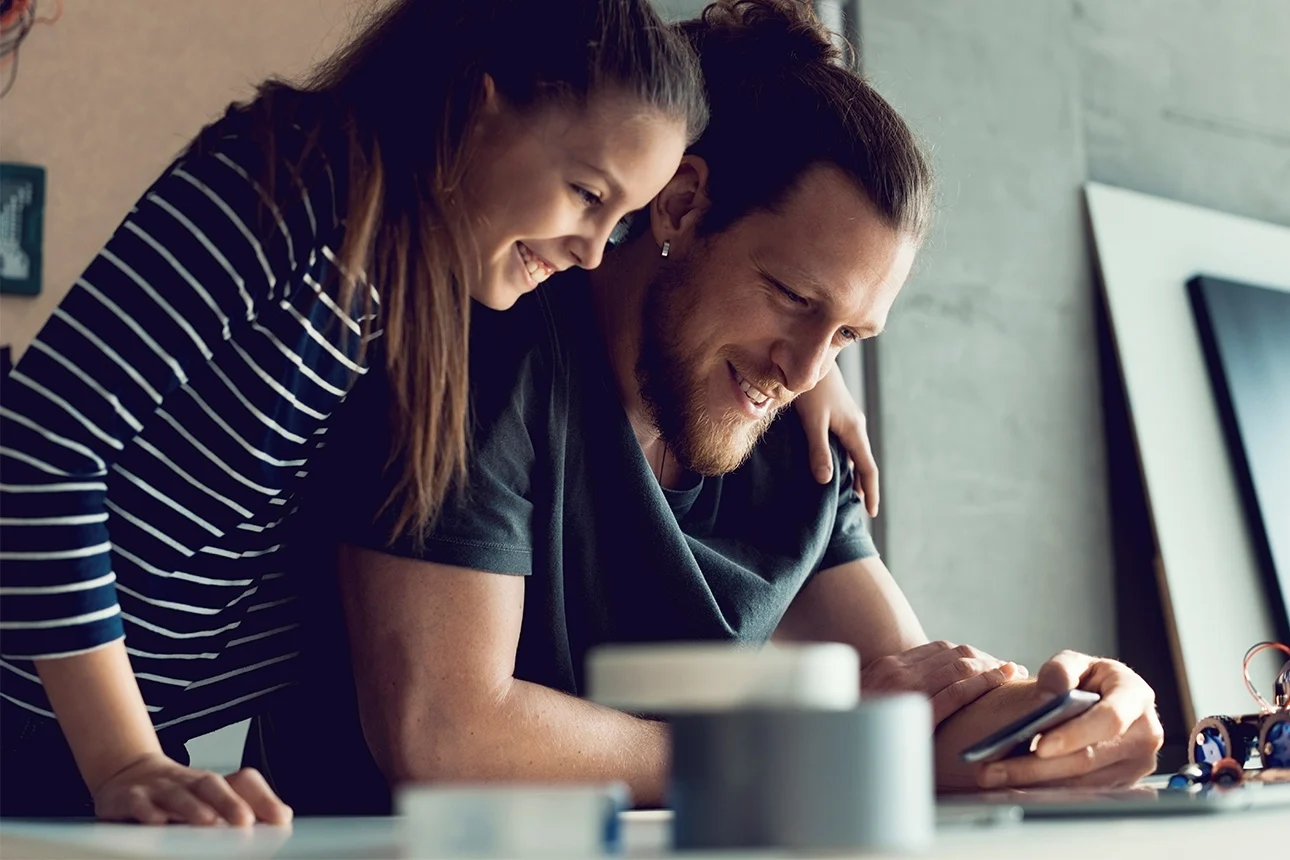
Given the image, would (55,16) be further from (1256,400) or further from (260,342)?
(1256,400)

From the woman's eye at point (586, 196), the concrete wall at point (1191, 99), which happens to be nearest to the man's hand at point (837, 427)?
the woman's eye at point (586, 196)

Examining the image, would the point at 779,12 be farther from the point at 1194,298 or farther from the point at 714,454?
the point at 1194,298

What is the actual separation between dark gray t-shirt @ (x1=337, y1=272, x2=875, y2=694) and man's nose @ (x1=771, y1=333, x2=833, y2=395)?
6.2 inches

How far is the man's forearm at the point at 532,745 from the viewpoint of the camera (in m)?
1.25

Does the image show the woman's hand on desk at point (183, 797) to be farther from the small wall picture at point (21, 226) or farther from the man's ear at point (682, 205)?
the small wall picture at point (21, 226)

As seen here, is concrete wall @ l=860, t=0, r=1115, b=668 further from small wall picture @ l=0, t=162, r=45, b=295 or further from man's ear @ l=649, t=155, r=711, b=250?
small wall picture @ l=0, t=162, r=45, b=295

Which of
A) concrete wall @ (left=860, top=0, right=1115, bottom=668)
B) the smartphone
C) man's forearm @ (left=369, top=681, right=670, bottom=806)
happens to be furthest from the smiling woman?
concrete wall @ (left=860, top=0, right=1115, bottom=668)

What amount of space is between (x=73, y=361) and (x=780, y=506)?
2.90ft

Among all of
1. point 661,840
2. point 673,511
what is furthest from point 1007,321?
point 661,840

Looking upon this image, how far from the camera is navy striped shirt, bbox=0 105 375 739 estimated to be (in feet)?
3.01

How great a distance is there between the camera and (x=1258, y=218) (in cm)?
345

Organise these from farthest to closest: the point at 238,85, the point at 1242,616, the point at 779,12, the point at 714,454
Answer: the point at 1242,616 < the point at 238,85 < the point at 779,12 < the point at 714,454

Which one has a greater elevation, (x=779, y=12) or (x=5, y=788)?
(x=779, y=12)

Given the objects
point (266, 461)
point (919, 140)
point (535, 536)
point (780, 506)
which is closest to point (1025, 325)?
point (919, 140)
